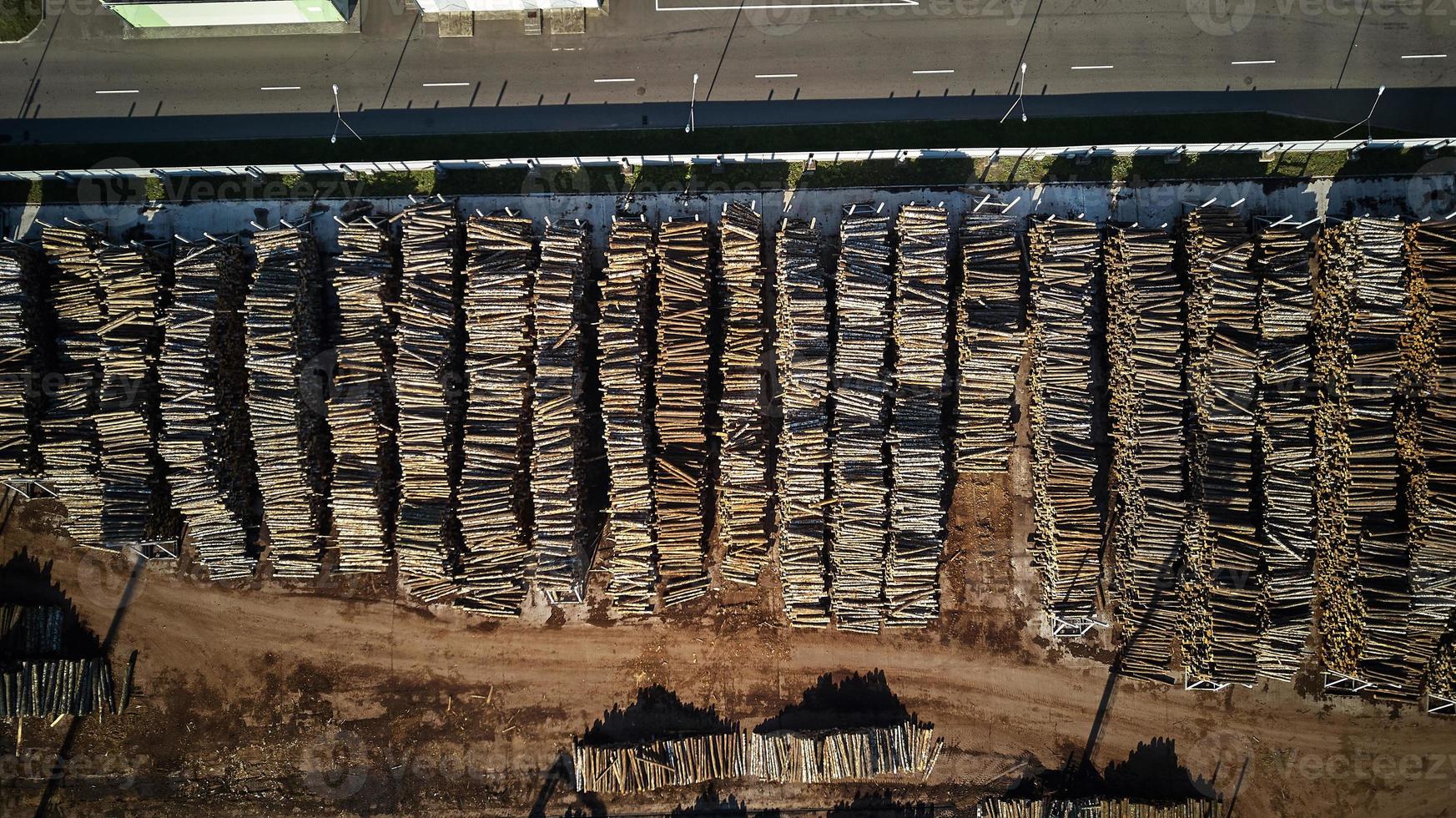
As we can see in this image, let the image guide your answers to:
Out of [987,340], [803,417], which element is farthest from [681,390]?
[987,340]

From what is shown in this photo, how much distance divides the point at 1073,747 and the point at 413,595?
82.6ft

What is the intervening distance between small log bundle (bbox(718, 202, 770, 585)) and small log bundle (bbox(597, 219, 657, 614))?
110 inches

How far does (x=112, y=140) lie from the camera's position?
2922 centimetres

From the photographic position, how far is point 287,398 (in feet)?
86.8

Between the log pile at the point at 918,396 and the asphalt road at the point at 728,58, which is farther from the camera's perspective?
the asphalt road at the point at 728,58

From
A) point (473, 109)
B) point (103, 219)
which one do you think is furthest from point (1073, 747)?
point (103, 219)

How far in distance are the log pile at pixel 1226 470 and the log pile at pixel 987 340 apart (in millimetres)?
6684

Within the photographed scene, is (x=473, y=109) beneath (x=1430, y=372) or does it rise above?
above

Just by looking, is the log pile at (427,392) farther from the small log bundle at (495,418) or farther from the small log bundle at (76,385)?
the small log bundle at (76,385)

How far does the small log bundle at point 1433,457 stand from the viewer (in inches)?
1051

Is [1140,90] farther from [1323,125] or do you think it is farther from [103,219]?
[103,219]

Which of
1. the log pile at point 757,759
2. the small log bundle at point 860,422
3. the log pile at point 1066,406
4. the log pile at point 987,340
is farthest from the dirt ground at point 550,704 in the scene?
the small log bundle at point 860,422

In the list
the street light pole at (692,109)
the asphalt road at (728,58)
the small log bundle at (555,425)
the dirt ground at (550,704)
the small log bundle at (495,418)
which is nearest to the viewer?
the small log bundle at (555,425)

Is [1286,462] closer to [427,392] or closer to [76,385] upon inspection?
[427,392]
